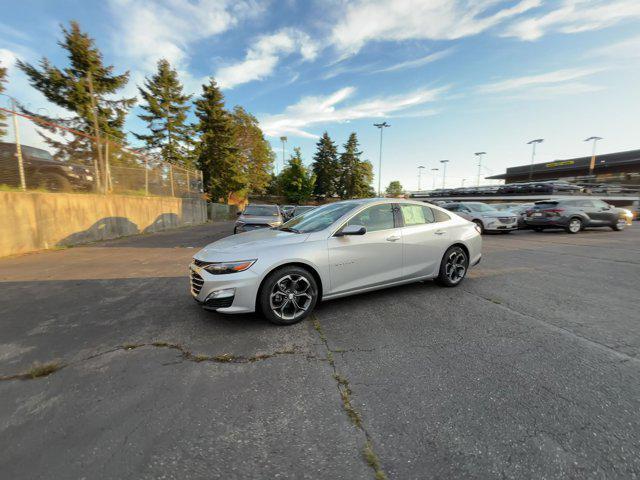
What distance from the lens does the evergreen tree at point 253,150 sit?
48531 millimetres

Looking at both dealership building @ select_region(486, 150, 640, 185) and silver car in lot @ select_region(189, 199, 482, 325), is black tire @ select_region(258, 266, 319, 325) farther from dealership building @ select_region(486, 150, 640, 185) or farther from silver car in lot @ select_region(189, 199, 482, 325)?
dealership building @ select_region(486, 150, 640, 185)

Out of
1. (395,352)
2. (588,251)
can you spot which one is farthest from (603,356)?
(588,251)

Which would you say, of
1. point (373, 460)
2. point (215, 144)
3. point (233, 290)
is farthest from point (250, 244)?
point (215, 144)

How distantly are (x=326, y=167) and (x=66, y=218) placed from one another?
201 ft

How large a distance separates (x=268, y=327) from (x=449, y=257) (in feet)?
10.8

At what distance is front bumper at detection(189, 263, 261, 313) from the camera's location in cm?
323

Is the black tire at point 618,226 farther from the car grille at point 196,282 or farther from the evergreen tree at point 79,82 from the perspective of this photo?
the evergreen tree at point 79,82

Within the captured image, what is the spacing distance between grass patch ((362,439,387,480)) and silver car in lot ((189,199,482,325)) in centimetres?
187

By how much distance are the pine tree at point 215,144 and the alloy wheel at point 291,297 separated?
35.4 m

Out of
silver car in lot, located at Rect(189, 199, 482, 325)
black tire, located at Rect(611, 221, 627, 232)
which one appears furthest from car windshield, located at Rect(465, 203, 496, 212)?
silver car in lot, located at Rect(189, 199, 482, 325)

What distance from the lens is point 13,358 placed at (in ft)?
9.22

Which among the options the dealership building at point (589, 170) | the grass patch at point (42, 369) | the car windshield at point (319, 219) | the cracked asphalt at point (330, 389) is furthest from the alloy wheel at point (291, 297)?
the dealership building at point (589, 170)

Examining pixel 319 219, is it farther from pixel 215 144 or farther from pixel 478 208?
pixel 215 144

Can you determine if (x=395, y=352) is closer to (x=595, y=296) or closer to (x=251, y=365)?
(x=251, y=365)
